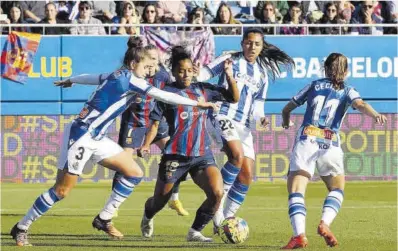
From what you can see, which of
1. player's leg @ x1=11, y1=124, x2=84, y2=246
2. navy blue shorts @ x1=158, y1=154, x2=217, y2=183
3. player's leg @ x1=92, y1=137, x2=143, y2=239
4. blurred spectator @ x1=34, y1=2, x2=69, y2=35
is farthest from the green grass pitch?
blurred spectator @ x1=34, y1=2, x2=69, y2=35

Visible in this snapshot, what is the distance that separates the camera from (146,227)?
1272 cm

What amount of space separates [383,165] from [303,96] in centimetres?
1272

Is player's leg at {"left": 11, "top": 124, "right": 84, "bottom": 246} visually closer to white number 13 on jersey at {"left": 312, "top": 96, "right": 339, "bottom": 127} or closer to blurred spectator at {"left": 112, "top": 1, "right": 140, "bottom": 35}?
white number 13 on jersey at {"left": 312, "top": 96, "right": 339, "bottom": 127}

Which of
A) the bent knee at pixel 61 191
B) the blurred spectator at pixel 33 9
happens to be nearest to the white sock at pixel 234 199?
the bent knee at pixel 61 191

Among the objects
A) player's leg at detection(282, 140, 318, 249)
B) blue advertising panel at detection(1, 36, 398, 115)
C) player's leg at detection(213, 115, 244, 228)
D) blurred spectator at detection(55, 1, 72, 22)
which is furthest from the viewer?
blurred spectator at detection(55, 1, 72, 22)

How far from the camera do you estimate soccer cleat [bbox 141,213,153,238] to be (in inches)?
499

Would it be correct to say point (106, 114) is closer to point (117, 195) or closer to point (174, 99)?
point (174, 99)

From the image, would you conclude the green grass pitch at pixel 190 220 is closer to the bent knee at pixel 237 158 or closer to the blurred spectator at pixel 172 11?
the bent knee at pixel 237 158

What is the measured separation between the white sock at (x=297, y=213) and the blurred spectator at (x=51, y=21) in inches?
502

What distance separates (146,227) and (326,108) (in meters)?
2.42

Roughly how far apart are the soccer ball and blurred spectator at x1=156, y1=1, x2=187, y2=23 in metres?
12.1

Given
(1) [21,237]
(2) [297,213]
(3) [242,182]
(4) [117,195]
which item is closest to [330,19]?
(3) [242,182]

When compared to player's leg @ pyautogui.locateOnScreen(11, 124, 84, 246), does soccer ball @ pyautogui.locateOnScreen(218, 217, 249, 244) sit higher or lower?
lower

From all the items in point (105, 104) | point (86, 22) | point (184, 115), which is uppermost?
point (86, 22)
